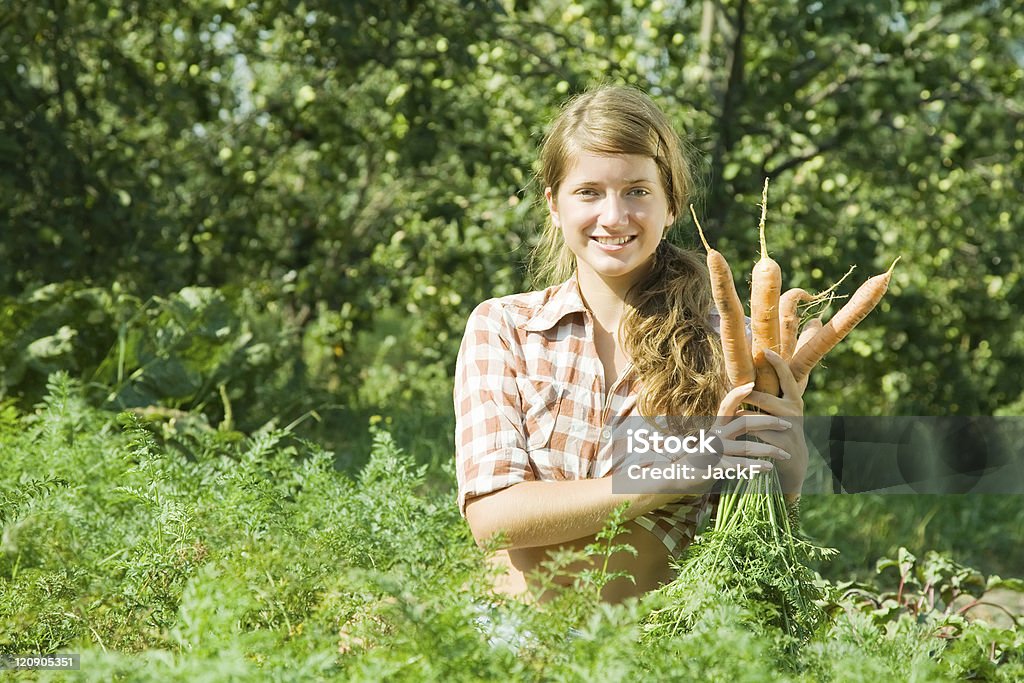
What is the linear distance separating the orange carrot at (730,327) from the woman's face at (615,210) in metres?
0.23

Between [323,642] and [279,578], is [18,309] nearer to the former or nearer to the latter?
[279,578]

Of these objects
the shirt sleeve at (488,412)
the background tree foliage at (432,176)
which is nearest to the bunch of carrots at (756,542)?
the shirt sleeve at (488,412)

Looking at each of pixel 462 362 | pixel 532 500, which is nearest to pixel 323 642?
pixel 532 500

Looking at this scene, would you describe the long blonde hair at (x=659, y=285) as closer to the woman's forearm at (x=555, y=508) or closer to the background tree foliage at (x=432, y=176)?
the woman's forearm at (x=555, y=508)

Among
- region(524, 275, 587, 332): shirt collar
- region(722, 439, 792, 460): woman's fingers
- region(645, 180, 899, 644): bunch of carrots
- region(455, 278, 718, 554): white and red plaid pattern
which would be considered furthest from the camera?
region(524, 275, 587, 332): shirt collar

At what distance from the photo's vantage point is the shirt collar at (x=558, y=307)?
2293 millimetres

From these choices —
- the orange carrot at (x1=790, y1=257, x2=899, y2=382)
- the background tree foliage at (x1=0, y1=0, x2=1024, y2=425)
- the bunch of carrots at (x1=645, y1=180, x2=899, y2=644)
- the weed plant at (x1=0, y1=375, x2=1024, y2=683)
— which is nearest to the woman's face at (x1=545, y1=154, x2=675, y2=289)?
the bunch of carrots at (x1=645, y1=180, x2=899, y2=644)

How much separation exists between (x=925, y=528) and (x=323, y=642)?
3.35 meters

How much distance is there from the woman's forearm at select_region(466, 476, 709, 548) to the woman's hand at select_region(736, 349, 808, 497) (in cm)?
14

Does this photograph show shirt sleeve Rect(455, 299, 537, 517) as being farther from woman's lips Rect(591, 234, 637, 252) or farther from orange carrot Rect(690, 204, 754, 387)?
orange carrot Rect(690, 204, 754, 387)

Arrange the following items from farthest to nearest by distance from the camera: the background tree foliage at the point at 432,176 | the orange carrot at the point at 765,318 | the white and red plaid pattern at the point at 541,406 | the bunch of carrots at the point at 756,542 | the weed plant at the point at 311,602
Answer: the background tree foliage at the point at 432,176, the white and red plaid pattern at the point at 541,406, the orange carrot at the point at 765,318, the bunch of carrots at the point at 756,542, the weed plant at the point at 311,602

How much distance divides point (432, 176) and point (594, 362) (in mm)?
3454

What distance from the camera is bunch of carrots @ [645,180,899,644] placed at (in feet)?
5.88

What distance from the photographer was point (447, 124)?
438 cm
